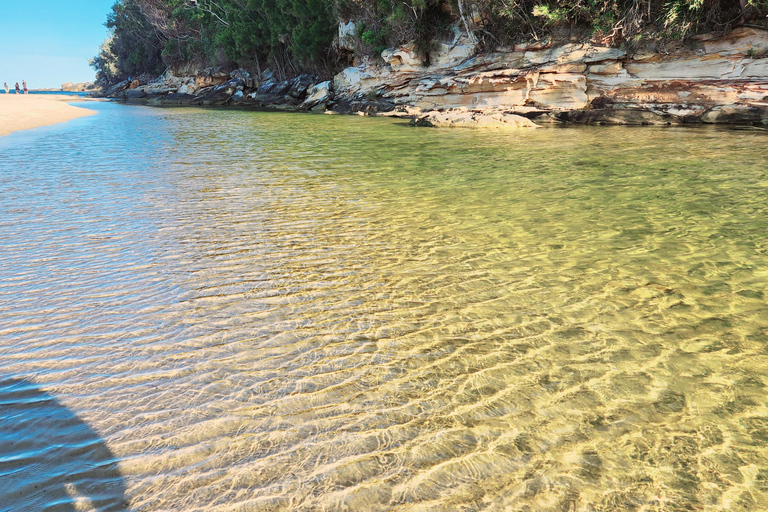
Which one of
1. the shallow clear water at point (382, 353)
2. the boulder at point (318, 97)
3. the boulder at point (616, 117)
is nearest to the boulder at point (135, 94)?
the boulder at point (318, 97)

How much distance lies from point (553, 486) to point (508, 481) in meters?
0.19

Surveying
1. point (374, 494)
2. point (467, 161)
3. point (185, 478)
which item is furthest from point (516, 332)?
point (467, 161)

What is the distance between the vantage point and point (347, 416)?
2477 millimetres

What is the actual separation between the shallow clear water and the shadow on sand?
0.01 meters

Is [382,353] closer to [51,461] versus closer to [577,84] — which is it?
[51,461]

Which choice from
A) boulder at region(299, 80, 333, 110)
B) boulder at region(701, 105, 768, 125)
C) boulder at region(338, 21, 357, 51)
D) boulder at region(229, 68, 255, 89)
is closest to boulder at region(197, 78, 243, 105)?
boulder at region(229, 68, 255, 89)

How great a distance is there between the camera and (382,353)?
3.08 meters

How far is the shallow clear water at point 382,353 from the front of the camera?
209 centimetres

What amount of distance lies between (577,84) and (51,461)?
67.7 ft

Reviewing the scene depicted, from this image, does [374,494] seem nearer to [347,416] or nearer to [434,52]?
[347,416]

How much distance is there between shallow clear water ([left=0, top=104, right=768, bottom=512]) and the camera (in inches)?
82.2

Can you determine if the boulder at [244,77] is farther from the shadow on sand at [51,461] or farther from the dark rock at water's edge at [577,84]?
the shadow on sand at [51,461]

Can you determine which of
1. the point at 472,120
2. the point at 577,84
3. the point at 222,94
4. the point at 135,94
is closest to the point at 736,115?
the point at 577,84

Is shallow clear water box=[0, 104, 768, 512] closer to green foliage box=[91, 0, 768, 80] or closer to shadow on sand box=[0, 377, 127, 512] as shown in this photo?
shadow on sand box=[0, 377, 127, 512]
